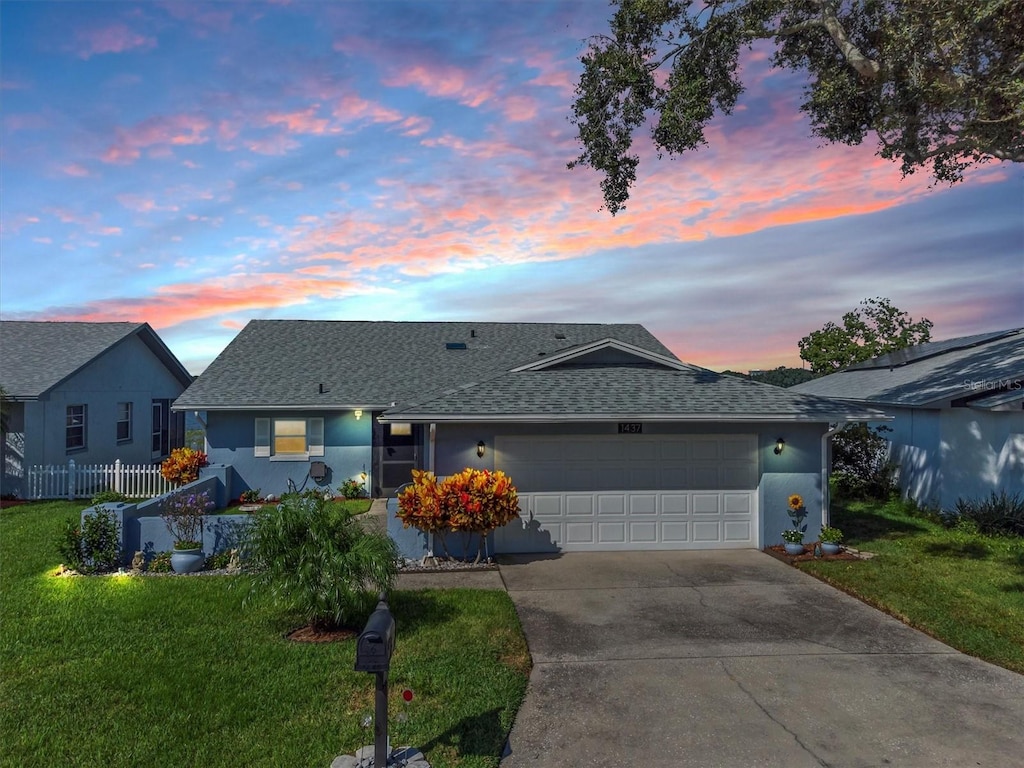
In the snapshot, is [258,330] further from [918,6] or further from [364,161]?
[918,6]

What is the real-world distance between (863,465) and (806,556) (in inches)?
380

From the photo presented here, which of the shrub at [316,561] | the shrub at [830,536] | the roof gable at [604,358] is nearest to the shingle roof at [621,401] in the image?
the roof gable at [604,358]

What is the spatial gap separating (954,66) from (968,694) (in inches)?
470

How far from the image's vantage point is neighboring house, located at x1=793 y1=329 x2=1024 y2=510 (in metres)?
15.2

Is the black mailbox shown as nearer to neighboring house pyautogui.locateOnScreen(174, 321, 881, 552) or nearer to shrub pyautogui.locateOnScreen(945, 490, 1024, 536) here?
neighboring house pyautogui.locateOnScreen(174, 321, 881, 552)

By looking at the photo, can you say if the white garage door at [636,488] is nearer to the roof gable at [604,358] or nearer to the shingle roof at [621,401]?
the shingle roof at [621,401]

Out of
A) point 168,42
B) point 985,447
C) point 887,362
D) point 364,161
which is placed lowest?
point 985,447

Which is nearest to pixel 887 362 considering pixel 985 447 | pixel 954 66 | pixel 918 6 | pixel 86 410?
pixel 985 447

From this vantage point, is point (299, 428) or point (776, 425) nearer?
point (776, 425)

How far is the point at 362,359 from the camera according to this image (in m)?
21.7

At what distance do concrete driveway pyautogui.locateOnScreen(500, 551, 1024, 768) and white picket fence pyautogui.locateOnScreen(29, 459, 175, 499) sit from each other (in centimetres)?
1387

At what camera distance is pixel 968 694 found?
6484 mm

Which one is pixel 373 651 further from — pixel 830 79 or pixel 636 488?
pixel 830 79

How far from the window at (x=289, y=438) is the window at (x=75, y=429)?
22.9ft
